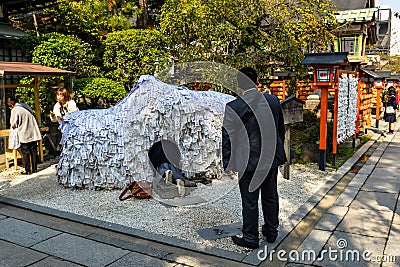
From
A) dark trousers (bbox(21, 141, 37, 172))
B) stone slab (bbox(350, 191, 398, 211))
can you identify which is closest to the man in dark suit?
stone slab (bbox(350, 191, 398, 211))

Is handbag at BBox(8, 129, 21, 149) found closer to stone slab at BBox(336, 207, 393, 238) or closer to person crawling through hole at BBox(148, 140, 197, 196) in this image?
person crawling through hole at BBox(148, 140, 197, 196)

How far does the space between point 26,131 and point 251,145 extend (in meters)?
5.88

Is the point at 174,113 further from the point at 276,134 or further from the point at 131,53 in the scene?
the point at 131,53

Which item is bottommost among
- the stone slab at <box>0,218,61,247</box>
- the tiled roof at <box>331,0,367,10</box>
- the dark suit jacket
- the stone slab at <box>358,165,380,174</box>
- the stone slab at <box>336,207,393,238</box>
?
the stone slab at <box>0,218,61,247</box>

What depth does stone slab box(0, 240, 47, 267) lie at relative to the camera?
14.0 feet

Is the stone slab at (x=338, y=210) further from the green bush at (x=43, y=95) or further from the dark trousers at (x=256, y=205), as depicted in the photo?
the green bush at (x=43, y=95)

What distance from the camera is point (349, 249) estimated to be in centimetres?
A: 442

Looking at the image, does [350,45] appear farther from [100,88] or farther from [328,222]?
[328,222]

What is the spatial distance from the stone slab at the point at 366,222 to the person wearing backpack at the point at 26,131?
22.1 ft

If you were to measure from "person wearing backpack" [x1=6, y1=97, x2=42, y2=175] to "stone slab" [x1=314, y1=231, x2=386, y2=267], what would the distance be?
22.0ft

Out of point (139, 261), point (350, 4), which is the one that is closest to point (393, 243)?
point (139, 261)

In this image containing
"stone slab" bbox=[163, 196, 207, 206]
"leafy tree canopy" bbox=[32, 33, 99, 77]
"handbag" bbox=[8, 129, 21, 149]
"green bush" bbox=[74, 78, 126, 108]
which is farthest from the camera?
"green bush" bbox=[74, 78, 126, 108]

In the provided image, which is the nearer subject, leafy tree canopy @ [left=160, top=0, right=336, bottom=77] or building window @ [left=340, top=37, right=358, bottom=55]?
leafy tree canopy @ [left=160, top=0, right=336, bottom=77]

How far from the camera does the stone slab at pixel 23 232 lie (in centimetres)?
488
